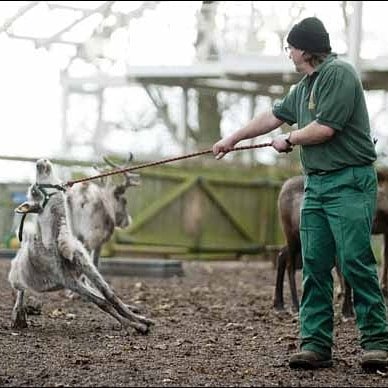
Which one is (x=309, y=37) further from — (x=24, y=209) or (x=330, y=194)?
(x=24, y=209)

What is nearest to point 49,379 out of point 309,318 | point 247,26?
point 309,318

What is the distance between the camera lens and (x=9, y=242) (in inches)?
587

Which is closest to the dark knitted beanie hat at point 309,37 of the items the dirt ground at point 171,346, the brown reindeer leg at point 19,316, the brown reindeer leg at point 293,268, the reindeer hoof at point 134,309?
the dirt ground at point 171,346

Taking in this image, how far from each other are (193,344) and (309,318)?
1.21 m

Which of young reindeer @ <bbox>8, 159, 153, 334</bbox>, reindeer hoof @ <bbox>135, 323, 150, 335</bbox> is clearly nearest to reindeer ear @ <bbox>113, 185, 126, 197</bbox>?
young reindeer @ <bbox>8, 159, 153, 334</bbox>

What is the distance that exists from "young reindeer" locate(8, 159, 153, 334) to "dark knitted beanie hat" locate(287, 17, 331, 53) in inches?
96.1

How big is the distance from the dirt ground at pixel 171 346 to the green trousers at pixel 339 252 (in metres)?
0.25

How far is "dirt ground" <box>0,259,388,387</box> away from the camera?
5398 millimetres

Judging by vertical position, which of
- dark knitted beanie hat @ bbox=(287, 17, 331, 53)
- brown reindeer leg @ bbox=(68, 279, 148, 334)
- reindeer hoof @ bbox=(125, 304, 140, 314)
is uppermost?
A: dark knitted beanie hat @ bbox=(287, 17, 331, 53)

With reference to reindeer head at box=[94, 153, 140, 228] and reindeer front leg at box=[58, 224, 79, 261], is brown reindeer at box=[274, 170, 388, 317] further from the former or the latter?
reindeer front leg at box=[58, 224, 79, 261]

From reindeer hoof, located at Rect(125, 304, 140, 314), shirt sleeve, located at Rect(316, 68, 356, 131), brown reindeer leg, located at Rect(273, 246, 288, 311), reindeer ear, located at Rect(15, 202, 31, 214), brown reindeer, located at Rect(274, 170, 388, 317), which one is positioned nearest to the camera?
shirt sleeve, located at Rect(316, 68, 356, 131)

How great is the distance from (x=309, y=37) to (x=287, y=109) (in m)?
0.53

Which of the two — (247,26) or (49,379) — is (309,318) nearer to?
(49,379)

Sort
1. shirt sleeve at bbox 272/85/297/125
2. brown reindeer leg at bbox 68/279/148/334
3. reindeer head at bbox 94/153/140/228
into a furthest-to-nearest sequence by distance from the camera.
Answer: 1. reindeer head at bbox 94/153/140/228
2. brown reindeer leg at bbox 68/279/148/334
3. shirt sleeve at bbox 272/85/297/125
